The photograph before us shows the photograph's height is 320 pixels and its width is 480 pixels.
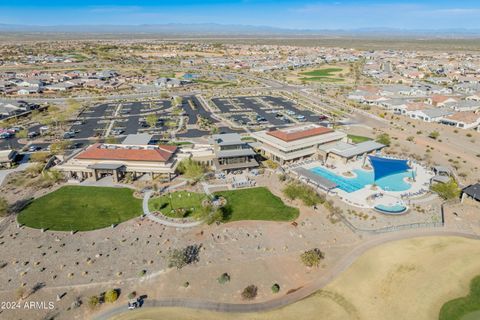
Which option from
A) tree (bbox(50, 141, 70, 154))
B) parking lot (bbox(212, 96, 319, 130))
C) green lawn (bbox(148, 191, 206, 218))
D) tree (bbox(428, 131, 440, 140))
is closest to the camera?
green lawn (bbox(148, 191, 206, 218))

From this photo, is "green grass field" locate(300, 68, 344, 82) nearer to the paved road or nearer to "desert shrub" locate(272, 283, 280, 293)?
the paved road

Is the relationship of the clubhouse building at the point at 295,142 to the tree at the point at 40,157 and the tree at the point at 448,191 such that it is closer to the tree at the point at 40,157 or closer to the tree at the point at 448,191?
the tree at the point at 448,191

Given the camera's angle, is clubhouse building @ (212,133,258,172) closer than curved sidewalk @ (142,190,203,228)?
No

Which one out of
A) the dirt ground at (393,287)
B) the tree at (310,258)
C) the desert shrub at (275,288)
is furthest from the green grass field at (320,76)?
the desert shrub at (275,288)

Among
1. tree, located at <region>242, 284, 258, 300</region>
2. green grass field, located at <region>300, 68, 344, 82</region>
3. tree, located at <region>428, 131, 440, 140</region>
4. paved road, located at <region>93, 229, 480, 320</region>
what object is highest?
green grass field, located at <region>300, 68, 344, 82</region>

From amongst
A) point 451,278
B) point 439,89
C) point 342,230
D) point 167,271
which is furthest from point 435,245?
point 439,89

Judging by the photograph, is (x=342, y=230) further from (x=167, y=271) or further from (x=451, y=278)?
(x=167, y=271)

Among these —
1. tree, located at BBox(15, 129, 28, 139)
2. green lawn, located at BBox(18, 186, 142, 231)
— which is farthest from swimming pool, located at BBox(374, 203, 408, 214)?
tree, located at BBox(15, 129, 28, 139)
